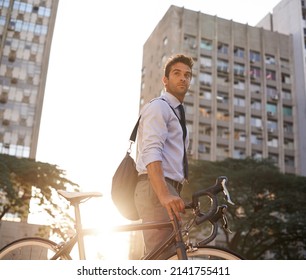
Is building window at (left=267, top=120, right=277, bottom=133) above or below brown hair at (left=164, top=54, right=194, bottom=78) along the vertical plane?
above

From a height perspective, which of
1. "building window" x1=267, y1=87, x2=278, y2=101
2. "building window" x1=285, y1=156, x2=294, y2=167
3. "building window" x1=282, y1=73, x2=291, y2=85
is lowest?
"building window" x1=285, y1=156, x2=294, y2=167

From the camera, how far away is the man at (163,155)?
2.65m

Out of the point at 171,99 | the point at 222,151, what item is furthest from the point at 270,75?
the point at 171,99

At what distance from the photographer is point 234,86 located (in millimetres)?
54875

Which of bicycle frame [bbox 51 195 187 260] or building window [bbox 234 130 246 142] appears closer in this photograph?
bicycle frame [bbox 51 195 187 260]

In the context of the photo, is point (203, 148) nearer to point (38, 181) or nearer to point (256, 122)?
point (256, 122)

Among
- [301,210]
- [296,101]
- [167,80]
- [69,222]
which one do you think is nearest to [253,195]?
[301,210]

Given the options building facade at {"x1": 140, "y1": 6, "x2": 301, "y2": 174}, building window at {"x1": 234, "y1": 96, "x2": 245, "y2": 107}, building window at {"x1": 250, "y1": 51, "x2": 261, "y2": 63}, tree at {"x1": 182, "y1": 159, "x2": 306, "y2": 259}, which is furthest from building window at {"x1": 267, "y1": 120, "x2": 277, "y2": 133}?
tree at {"x1": 182, "y1": 159, "x2": 306, "y2": 259}

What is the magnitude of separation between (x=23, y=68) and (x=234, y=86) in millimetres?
25992

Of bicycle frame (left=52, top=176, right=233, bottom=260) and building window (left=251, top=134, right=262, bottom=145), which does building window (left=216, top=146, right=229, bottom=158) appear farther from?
bicycle frame (left=52, top=176, right=233, bottom=260)

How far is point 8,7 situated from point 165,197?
181ft

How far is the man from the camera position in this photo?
265cm

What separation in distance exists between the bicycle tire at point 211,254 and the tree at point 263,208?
2305 centimetres

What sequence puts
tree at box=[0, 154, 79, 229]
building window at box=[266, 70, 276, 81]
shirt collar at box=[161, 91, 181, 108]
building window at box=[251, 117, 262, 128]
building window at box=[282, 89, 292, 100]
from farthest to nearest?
building window at box=[266, 70, 276, 81]
building window at box=[282, 89, 292, 100]
building window at box=[251, 117, 262, 128]
tree at box=[0, 154, 79, 229]
shirt collar at box=[161, 91, 181, 108]
